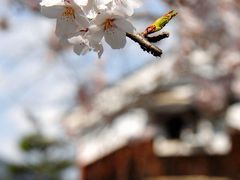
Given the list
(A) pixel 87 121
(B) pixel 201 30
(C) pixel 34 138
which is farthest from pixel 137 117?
(C) pixel 34 138

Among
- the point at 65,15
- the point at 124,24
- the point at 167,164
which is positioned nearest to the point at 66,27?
the point at 65,15

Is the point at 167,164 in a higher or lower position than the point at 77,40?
higher

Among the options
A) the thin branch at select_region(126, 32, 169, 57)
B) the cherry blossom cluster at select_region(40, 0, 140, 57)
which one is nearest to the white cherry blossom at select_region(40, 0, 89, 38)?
the cherry blossom cluster at select_region(40, 0, 140, 57)

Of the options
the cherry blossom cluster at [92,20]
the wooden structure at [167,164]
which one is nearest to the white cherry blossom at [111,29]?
the cherry blossom cluster at [92,20]

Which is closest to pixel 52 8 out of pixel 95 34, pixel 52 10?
pixel 52 10

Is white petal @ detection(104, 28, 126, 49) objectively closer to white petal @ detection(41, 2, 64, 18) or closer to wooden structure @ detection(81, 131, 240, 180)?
white petal @ detection(41, 2, 64, 18)

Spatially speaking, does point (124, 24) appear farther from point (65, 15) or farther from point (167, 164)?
point (167, 164)

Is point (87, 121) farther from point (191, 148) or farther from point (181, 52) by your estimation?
point (181, 52)

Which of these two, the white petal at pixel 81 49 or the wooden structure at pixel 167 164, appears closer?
the white petal at pixel 81 49

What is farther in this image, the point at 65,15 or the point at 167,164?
the point at 167,164

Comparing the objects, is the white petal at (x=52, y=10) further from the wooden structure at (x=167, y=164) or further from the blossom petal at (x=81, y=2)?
the wooden structure at (x=167, y=164)
